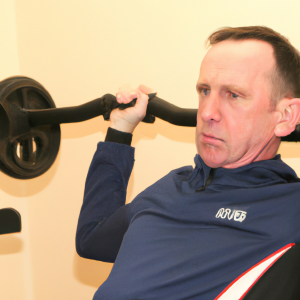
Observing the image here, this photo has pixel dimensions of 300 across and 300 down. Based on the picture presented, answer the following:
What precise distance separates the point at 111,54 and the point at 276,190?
1264 millimetres

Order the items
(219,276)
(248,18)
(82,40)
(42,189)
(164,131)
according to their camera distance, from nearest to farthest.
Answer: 1. (219,276)
2. (248,18)
3. (164,131)
4. (82,40)
5. (42,189)

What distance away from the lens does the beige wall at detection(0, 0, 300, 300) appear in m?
1.61

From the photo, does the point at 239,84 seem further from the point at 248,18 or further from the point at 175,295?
the point at 248,18

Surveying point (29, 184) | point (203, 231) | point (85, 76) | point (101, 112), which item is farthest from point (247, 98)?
point (29, 184)

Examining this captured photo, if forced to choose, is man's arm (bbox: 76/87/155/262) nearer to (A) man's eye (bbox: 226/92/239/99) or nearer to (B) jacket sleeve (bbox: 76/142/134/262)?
(B) jacket sleeve (bbox: 76/142/134/262)

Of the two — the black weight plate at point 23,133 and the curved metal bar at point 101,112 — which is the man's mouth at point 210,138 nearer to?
the curved metal bar at point 101,112

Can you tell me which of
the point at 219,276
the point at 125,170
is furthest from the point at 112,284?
the point at 125,170

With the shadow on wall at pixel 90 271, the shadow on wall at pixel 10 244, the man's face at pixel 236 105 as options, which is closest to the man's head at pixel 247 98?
the man's face at pixel 236 105

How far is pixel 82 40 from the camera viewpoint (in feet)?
6.32

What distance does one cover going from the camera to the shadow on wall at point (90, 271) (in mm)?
2001

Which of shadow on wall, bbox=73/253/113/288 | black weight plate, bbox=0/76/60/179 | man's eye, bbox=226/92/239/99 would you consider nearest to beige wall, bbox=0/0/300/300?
shadow on wall, bbox=73/253/113/288

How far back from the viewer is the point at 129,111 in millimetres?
1138

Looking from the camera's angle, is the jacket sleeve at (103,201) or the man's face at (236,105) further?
the jacket sleeve at (103,201)

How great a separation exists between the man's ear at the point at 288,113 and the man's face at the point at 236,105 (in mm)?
25
